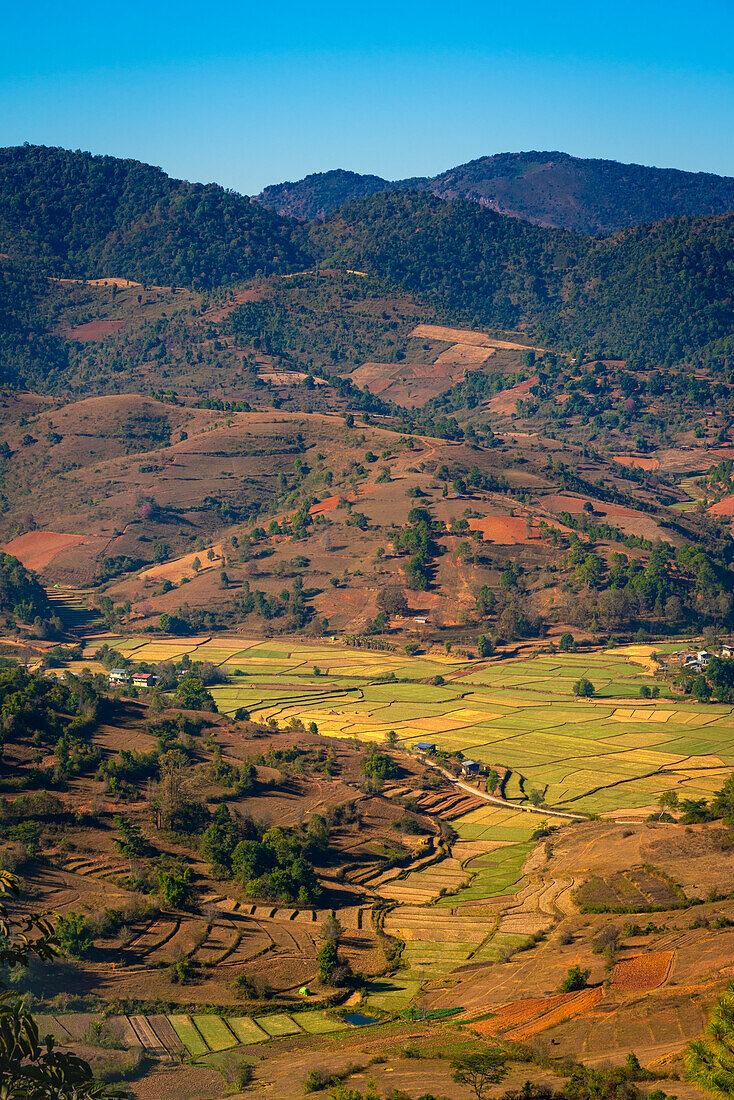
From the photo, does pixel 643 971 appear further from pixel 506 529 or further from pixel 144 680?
pixel 506 529

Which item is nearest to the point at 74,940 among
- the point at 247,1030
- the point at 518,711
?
the point at 247,1030

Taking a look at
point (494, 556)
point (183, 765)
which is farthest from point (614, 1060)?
point (494, 556)

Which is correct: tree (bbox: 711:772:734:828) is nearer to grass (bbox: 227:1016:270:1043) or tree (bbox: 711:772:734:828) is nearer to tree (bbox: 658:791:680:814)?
tree (bbox: 658:791:680:814)

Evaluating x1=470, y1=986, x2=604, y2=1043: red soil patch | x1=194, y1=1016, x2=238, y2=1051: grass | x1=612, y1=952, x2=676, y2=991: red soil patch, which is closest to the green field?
x1=612, y1=952, x2=676, y2=991: red soil patch

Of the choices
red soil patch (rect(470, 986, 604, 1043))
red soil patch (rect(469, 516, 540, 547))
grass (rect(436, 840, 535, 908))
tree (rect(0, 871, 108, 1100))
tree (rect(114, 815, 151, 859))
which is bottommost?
grass (rect(436, 840, 535, 908))

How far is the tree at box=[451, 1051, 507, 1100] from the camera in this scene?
44719 mm

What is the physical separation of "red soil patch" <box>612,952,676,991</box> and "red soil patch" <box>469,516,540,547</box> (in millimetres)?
119095

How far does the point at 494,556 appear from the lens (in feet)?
560

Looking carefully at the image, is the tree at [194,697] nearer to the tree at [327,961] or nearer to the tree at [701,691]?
the tree at [327,961]

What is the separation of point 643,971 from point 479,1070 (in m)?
14.2

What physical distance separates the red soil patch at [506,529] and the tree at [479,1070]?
5132 inches

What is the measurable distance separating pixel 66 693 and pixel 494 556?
88.7 meters

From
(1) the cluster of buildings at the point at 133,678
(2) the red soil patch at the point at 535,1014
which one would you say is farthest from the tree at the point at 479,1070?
(1) the cluster of buildings at the point at 133,678

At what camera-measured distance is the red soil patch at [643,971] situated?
54438 millimetres
